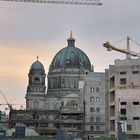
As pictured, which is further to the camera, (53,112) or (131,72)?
(53,112)

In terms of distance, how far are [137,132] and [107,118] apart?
2053 centimetres

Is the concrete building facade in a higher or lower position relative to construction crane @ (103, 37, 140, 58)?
lower

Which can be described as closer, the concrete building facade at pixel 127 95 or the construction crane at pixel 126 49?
the concrete building facade at pixel 127 95

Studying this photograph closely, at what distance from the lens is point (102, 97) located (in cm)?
17138

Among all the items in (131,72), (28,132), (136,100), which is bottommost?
(28,132)

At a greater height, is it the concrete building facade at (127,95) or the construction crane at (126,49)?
the construction crane at (126,49)

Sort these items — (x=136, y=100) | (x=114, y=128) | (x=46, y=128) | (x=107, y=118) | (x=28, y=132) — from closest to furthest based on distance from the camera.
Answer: (x=28, y=132) < (x=136, y=100) < (x=114, y=128) < (x=107, y=118) < (x=46, y=128)

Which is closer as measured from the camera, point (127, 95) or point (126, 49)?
point (127, 95)

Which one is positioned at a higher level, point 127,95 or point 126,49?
point 126,49

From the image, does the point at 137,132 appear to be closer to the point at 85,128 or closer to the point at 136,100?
the point at 136,100

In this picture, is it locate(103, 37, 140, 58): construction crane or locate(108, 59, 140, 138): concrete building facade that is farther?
locate(103, 37, 140, 58): construction crane

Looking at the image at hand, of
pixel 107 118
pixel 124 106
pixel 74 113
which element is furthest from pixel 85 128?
pixel 124 106

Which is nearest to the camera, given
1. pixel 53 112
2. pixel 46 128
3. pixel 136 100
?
pixel 136 100

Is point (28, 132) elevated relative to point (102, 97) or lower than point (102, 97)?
lower
